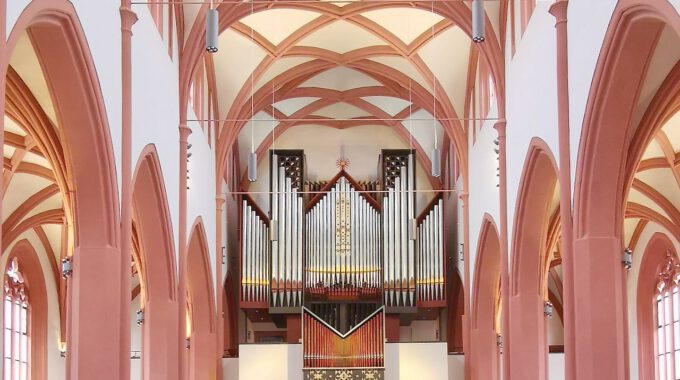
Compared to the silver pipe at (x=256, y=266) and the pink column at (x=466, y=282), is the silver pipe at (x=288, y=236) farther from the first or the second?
the pink column at (x=466, y=282)

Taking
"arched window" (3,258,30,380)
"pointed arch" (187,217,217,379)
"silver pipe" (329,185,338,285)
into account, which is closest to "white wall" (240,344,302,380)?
"pointed arch" (187,217,217,379)

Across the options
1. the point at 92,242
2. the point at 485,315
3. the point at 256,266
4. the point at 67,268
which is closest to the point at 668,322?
the point at 485,315

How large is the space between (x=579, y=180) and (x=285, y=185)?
1528 cm

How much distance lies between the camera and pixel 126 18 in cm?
1593

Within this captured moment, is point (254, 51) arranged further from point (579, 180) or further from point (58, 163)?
point (579, 180)

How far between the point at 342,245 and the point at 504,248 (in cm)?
903

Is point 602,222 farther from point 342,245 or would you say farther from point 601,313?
point 342,245

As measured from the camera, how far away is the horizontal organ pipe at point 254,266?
29.3 meters

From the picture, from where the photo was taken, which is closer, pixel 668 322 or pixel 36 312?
pixel 668 322

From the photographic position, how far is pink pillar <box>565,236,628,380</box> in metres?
14.9

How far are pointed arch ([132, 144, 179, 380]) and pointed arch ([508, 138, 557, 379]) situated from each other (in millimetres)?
5858

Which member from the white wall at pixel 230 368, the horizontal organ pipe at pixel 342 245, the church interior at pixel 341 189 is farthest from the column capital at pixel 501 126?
the white wall at pixel 230 368

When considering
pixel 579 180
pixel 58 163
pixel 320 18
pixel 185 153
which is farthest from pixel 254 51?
pixel 579 180

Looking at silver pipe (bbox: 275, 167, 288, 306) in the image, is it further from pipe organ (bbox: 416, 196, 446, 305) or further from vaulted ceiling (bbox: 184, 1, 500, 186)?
pipe organ (bbox: 416, 196, 446, 305)
